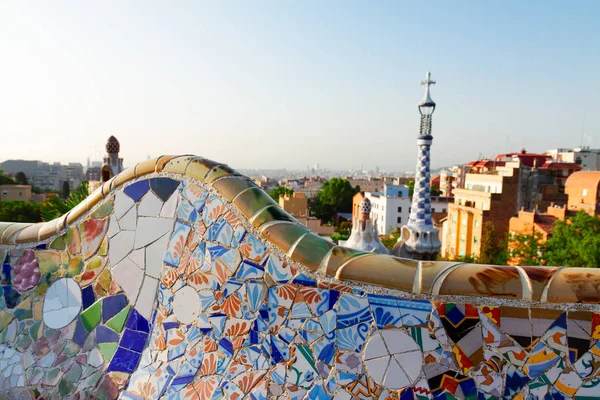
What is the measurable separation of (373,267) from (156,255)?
3.86 feet

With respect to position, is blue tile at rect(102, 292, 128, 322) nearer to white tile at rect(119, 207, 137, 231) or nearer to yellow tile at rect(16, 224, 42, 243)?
white tile at rect(119, 207, 137, 231)

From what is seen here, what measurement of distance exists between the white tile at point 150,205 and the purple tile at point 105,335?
626 millimetres

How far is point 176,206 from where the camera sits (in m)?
2.58

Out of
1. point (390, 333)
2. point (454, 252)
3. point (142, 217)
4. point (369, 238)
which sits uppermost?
point (142, 217)

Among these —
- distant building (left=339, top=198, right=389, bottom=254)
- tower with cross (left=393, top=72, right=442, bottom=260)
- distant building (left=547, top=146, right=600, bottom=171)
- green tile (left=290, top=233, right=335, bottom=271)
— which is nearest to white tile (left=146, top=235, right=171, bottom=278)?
green tile (left=290, top=233, right=335, bottom=271)

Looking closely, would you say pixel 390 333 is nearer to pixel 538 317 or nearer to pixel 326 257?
pixel 326 257

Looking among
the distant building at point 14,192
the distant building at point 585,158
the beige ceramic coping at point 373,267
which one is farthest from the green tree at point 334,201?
the beige ceramic coping at point 373,267

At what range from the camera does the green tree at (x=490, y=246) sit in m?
20.3

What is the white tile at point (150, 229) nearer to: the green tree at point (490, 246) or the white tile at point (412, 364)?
the white tile at point (412, 364)

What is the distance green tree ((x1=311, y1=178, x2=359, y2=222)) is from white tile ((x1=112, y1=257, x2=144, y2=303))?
42855 millimetres

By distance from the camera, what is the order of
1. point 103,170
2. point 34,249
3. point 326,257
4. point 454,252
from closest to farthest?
point 326,257 < point 34,249 < point 103,170 < point 454,252

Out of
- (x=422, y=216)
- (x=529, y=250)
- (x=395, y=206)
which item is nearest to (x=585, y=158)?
(x=395, y=206)

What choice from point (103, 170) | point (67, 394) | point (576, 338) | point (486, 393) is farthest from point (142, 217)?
point (103, 170)

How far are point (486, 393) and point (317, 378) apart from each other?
0.64 metres
